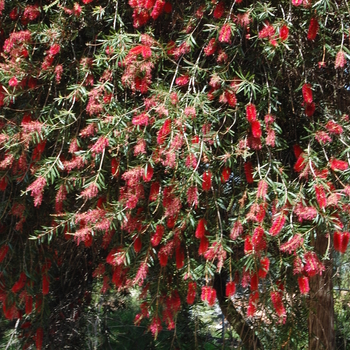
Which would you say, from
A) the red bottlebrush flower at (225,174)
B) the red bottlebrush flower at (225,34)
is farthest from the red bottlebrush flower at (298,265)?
the red bottlebrush flower at (225,34)

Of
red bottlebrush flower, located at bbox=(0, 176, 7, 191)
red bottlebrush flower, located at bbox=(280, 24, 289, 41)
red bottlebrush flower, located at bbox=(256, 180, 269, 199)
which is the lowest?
red bottlebrush flower, located at bbox=(0, 176, 7, 191)

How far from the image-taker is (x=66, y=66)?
7.58 feet

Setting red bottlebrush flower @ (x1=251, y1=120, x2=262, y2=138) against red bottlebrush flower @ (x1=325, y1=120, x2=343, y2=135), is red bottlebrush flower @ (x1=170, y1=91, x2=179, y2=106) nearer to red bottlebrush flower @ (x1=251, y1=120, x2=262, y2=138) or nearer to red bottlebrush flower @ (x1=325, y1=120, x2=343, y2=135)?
red bottlebrush flower @ (x1=251, y1=120, x2=262, y2=138)

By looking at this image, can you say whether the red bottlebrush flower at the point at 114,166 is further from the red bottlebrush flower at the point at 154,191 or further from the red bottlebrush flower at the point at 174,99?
the red bottlebrush flower at the point at 174,99

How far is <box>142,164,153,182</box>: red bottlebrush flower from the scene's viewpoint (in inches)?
76.5

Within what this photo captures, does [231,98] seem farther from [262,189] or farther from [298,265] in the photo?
[298,265]

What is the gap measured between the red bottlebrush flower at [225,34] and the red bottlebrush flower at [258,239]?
65cm

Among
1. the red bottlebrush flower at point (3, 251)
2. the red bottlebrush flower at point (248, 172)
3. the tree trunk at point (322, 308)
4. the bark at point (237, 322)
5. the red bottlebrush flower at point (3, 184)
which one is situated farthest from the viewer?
the bark at point (237, 322)

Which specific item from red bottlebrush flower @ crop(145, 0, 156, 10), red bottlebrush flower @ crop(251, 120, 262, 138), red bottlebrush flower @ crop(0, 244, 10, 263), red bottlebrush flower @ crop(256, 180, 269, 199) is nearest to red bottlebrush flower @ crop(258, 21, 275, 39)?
red bottlebrush flower @ crop(251, 120, 262, 138)

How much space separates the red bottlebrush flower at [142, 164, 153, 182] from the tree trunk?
35.4 inches

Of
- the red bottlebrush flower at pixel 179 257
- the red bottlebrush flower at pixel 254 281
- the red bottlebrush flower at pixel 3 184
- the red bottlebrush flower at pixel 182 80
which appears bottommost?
the red bottlebrush flower at pixel 179 257

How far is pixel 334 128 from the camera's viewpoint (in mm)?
2012

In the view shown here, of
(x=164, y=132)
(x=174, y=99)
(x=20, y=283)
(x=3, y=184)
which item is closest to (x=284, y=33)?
(x=174, y=99)

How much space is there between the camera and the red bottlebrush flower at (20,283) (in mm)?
2455
